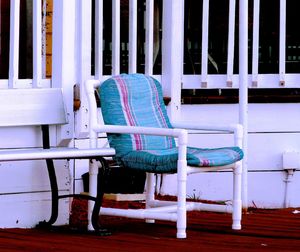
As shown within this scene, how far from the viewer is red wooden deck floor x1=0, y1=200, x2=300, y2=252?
18.7ft

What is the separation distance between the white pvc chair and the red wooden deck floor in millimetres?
115

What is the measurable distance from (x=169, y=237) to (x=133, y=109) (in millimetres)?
809

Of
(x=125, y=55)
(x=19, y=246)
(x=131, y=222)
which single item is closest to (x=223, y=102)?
→ (x=125, y=55)

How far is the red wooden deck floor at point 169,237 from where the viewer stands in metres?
5.70

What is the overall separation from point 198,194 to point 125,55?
1103 millimetres

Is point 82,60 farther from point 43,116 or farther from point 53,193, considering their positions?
point 53,193

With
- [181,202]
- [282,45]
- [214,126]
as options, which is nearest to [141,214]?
[181,202]

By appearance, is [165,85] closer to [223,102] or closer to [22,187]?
[223,102]

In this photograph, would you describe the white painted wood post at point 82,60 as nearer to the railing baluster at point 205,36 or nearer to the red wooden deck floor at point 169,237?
the red wooden deck floor at point 169,237

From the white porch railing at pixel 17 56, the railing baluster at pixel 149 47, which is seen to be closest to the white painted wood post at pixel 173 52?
the railing baluster at pixel 149 47

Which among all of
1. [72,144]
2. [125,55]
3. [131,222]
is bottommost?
[131,222]

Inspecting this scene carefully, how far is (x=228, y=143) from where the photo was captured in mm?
7805

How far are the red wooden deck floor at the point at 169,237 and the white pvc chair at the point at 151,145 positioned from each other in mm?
115

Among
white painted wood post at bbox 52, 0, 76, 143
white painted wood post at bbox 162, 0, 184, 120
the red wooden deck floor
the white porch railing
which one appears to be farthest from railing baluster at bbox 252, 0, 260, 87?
the white porch railing
